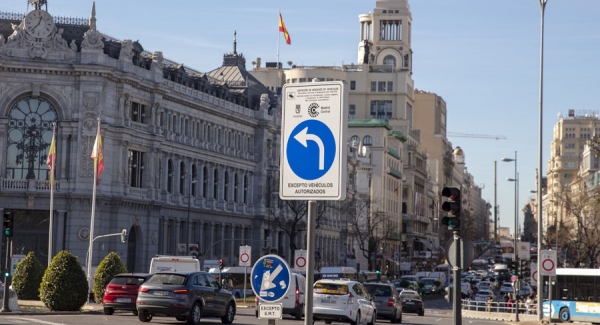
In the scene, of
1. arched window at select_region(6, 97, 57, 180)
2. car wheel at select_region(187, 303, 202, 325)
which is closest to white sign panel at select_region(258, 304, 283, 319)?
car wheel at select_region(187, 303, 202, 325)

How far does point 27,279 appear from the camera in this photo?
4728 centimetres

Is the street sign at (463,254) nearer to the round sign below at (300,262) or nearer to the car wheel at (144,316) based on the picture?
the car wheel at (144,316)

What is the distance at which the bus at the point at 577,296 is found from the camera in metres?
53.1

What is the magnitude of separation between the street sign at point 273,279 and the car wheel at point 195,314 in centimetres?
1953

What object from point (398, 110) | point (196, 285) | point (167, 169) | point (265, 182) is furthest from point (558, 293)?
point (398, 110)

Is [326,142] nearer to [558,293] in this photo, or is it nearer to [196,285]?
[196,285]

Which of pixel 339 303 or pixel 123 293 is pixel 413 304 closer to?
→ pixel 339 303

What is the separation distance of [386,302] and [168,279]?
13.4 meters

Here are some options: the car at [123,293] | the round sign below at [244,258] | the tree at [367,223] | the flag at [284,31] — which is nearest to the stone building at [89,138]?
the flag at [284,31]

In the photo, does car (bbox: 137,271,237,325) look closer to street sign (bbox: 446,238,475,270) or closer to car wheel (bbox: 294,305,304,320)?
car wheel (bbox: 294,305,304,320)

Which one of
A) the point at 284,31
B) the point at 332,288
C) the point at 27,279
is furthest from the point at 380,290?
the point at 284,31

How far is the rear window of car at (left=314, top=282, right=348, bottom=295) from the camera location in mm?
36250

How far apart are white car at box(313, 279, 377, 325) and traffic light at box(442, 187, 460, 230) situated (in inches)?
638

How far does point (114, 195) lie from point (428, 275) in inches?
1716
